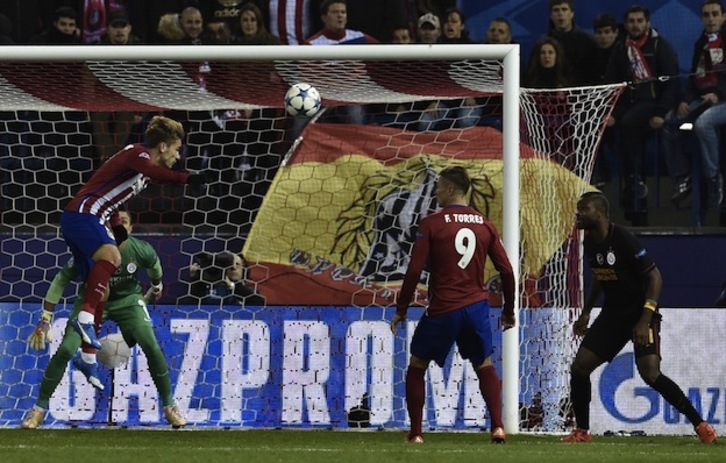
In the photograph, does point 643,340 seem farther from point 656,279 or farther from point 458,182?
point 458,182

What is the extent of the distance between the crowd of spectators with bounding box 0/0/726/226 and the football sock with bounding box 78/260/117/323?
284 centimetres

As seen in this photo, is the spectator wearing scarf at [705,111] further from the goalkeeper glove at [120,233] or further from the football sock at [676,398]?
the goalkeeper glove at [120,233]

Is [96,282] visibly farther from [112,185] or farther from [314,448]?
[314,448]

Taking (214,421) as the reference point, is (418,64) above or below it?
above

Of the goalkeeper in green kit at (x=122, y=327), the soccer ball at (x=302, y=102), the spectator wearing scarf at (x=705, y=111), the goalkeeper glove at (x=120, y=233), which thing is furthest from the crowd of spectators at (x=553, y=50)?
the soccer ball at (x=302, y=102)

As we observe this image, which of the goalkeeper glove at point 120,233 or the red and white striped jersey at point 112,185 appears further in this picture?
the goalkeeper glove at point 120,233

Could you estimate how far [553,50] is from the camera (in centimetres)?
A: 1288

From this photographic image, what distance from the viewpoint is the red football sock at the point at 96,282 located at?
389 inches

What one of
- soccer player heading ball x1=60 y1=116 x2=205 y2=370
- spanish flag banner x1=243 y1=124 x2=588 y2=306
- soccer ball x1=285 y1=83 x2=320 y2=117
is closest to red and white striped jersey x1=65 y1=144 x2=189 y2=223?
soccer player heading ball x1=60 y1=116 x2=205 y2=370

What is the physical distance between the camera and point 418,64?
11.0 meters

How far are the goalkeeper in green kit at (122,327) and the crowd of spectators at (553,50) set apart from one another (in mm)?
2019

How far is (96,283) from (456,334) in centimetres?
250

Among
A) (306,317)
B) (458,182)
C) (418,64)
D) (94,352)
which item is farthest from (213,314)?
(458,182)

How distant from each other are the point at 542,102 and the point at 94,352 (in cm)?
382
